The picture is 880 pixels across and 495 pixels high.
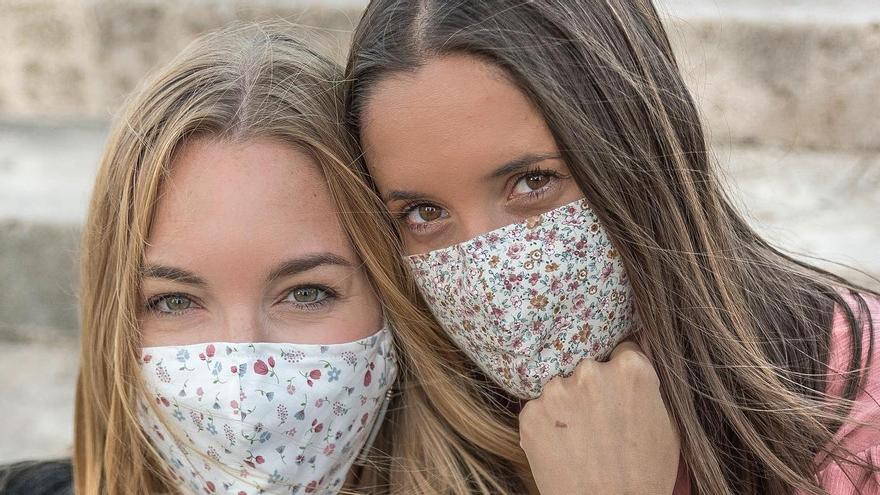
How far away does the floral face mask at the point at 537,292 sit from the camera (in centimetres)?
199

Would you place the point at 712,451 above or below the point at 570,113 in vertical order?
below

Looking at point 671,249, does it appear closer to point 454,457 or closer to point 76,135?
point 454,457

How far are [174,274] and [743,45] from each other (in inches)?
118

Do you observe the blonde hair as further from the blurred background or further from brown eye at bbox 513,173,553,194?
the blurred background

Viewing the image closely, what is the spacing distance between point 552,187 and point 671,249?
0.29 m

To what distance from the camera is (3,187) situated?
4496mm

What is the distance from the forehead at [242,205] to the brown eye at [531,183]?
44 centimetres

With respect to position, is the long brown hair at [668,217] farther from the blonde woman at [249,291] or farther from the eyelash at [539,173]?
the blonde woman at [249,291]

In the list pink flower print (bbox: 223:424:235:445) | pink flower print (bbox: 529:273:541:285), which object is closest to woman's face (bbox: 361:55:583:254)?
pink flower print (bbox: 529:273:541:285)

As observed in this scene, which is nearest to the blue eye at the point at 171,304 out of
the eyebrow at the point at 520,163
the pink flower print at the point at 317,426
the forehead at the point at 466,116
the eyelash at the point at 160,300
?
the eyelash at the point at 160,300

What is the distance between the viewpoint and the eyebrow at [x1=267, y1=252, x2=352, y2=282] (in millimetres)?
2119

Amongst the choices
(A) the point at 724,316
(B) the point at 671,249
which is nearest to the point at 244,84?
(B) the point at 671,249

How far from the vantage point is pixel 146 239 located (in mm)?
2174

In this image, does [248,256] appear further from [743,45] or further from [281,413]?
[743,45]
